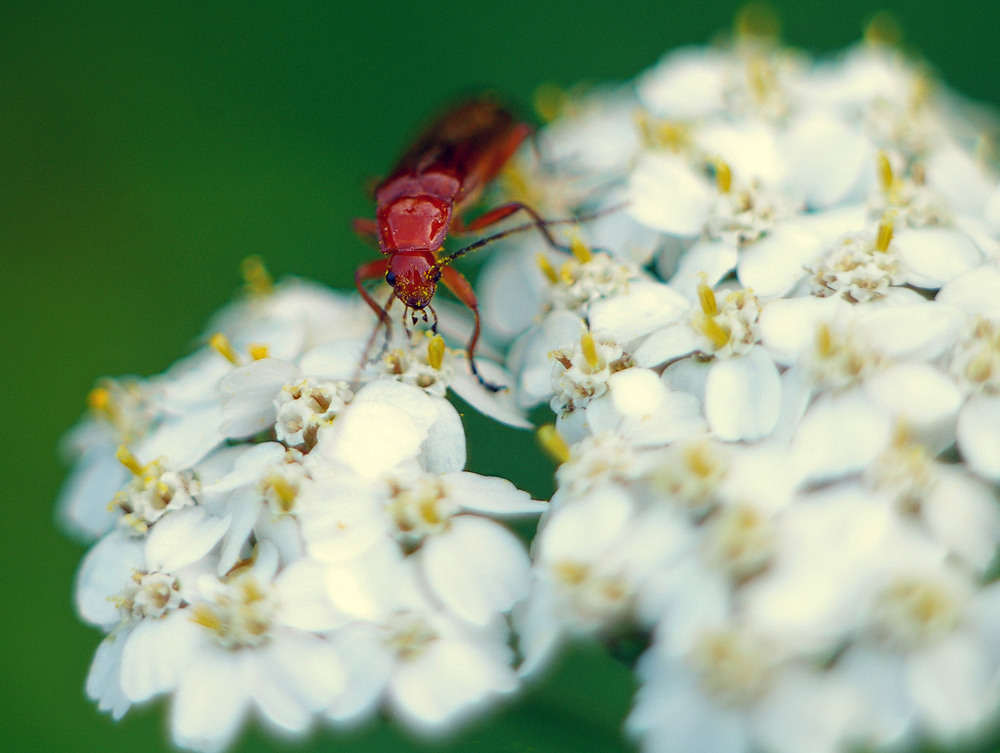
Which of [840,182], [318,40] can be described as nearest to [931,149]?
[840,182]

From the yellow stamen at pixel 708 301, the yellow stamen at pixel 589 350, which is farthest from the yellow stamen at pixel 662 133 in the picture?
the yellow stamen at pixel 589 350

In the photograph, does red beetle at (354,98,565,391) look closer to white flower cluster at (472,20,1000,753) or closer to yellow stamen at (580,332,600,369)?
white flower cluster at (472,20,1000,753)

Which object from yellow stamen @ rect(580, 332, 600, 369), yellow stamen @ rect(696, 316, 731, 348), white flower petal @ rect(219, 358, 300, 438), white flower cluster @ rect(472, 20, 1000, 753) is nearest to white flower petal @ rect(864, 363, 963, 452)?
white flower cluster @ rect(472, 20, 1000, 753)

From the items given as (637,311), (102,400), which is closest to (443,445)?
(637,311)

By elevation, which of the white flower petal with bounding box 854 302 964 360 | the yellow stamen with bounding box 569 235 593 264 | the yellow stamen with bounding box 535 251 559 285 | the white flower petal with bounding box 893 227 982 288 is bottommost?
the white flower petal with bounding box 854 302 964 360

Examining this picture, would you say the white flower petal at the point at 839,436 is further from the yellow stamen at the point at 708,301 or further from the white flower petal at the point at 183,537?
the white flower petal at the point at 183,537

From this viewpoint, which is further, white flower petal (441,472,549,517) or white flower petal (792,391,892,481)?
white flower petal (441,472,549,517)

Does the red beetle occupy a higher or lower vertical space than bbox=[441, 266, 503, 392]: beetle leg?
higher

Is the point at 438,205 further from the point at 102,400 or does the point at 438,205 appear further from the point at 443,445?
the point at 102,400

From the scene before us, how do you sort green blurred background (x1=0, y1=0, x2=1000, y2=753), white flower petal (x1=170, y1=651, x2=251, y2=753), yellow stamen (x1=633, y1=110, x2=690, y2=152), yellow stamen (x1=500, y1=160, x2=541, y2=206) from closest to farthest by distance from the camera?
white flower petal (x1=170, y1=651, x2=251, y2=753) < yellow stamen (x1=633, y1=110, x2=690, y2=152) < yellow stamen (x1=500, y1=160, x2=541, y2=206) < green blurred background (x1=0, y1=0, x2=1000, y2=753)
